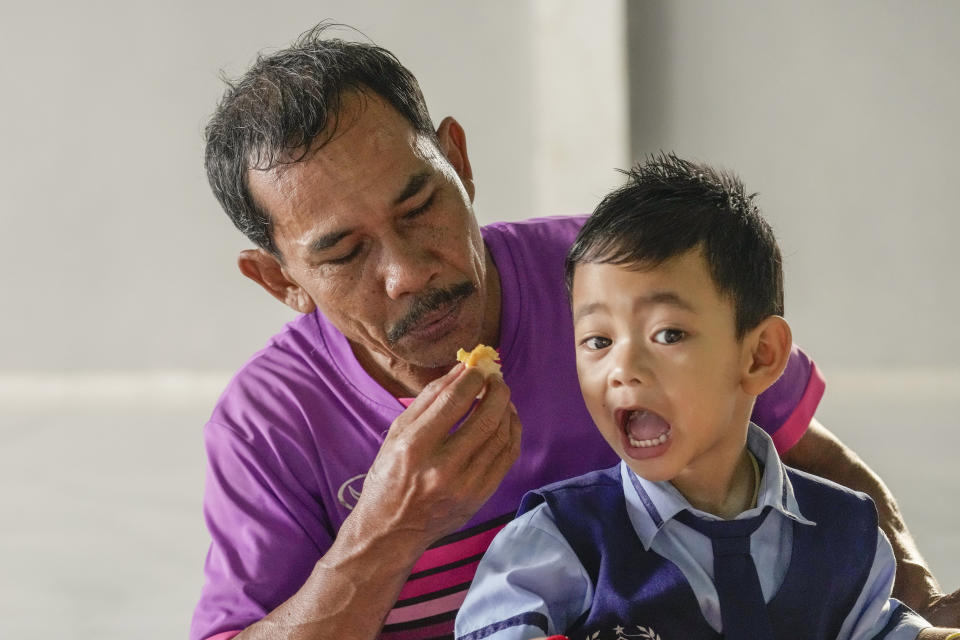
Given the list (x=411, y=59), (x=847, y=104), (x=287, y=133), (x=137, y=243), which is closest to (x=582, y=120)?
(x=411, y=59)

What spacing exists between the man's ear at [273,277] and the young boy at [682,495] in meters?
0.51

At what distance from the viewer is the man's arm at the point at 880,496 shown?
1773 millimetres

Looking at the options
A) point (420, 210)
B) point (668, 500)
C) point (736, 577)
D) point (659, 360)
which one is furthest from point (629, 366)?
point (420, 210)

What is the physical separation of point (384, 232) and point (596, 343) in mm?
355

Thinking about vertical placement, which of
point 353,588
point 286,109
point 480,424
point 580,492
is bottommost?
point 353,588

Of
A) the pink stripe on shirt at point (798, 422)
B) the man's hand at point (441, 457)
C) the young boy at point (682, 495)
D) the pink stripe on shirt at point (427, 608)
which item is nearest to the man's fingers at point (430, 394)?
Result: the man's hand at point (441, 457)

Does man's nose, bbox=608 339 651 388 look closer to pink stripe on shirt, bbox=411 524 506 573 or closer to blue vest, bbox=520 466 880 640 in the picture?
blue vest, bbox=520 466 880 640

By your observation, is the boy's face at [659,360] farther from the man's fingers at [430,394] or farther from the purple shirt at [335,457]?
the purple shirt at [335,457]

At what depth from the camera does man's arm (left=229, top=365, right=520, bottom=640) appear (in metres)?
1.48

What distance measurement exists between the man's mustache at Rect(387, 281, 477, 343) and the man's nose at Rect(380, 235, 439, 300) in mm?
21

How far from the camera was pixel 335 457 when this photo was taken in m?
1.75

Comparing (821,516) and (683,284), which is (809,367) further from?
(683,284)

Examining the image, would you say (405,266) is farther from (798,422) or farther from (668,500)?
(798,422)

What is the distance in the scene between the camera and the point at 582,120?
4223 mm
